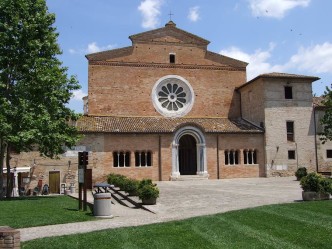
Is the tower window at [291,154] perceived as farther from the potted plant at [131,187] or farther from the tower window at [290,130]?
the potted plant at [131,187]

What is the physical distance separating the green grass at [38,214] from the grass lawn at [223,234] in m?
3.23

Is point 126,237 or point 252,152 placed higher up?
point 252,152

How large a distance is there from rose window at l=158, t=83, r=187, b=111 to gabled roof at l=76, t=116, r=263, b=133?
1873mm

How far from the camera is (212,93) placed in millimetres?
40500

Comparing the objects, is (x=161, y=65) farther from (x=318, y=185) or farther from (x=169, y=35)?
(x=318, y=185)

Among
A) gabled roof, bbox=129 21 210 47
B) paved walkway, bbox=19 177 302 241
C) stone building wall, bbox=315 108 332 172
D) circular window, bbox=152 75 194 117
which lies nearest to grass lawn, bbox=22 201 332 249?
paved walkway, bbox=19 177 302 241

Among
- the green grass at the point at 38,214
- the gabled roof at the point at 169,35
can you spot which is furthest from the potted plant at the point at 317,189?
the gabled roof at the point at 169,35

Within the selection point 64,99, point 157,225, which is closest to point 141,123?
point 64,99

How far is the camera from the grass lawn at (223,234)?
10352mm

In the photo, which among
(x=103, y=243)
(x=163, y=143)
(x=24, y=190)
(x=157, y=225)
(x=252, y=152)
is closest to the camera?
(x=103, y=243)

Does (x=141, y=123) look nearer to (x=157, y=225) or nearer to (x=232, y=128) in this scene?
(x=232, y=128)

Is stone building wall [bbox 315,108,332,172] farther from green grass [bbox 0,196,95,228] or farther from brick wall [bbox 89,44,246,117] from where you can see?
green grass [bbox 0,196,95,228]

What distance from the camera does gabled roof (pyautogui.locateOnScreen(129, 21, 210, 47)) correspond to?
3912 cm

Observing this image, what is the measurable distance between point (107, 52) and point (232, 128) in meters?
13.4
